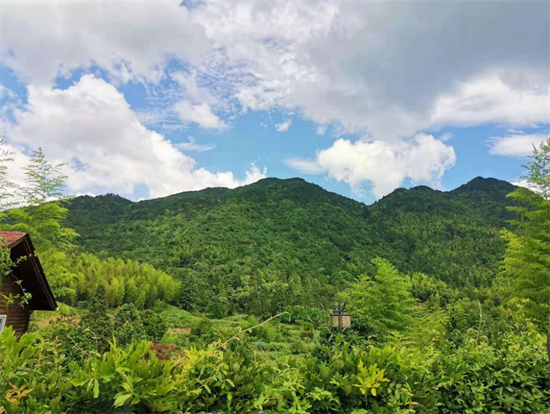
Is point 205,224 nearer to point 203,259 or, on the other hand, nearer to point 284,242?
point 203,259

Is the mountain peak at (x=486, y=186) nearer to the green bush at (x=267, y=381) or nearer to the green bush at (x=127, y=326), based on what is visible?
the green bush at (x=127, y=326)

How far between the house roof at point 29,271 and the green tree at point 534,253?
44.2 ft

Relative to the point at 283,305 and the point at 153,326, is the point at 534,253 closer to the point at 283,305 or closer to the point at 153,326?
the point at 153,326

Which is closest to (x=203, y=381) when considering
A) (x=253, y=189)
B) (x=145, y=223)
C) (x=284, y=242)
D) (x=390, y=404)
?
(x=390, y=404)

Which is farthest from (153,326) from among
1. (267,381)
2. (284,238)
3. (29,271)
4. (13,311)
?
(284,238)

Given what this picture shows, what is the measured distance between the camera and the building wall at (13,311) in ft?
25.6

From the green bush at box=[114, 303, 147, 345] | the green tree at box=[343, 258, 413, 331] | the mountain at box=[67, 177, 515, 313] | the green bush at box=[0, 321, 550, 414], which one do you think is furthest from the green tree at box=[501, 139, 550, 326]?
the mountain at box=[67, 177, 515, 313]

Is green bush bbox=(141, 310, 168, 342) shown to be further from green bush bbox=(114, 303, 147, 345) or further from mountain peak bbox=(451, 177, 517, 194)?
mountain peak bbox=(451, 177, 517, 194)

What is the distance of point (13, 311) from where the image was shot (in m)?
8.36

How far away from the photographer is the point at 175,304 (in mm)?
53750

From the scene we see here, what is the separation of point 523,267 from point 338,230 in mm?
73879

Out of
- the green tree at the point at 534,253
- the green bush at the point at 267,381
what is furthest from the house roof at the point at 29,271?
the green tree at the point at 534,253

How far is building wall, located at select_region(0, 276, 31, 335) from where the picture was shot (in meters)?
7.79

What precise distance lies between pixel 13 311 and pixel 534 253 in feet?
48.8
